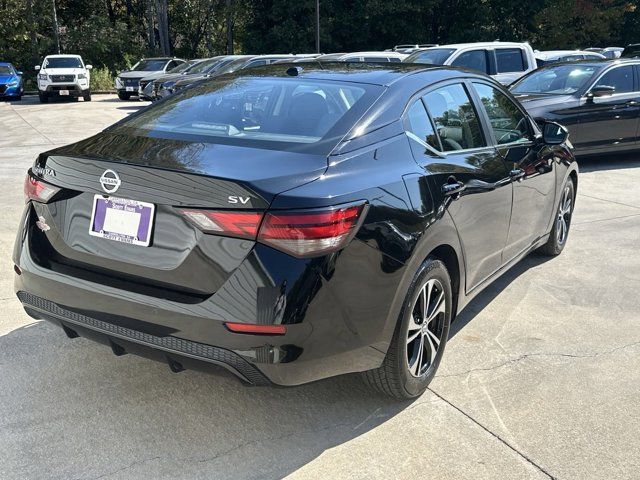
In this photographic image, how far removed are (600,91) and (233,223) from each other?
9137 millimetres

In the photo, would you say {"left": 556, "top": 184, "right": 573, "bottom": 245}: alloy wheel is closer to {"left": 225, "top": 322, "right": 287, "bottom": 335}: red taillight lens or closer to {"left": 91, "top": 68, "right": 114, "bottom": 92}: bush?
{"left": 225, "top": 322, "right": 287, "bottom": 335}: red taillight lens

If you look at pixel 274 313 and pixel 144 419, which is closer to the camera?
pixel 274 313

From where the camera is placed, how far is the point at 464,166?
11.6ft

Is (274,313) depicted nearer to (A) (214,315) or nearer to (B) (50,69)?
(A) (214,315)

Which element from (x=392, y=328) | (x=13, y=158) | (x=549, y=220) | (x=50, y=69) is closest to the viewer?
(x=392, y=328)

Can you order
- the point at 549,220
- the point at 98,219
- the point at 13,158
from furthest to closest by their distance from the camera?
the point at 13,158 → the point at 549,220 → the point at 98,219

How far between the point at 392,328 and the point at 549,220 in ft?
8.72

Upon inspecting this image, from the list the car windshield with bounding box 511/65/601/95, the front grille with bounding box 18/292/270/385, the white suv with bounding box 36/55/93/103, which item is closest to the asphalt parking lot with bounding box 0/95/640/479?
the front grille with bounding box 18/292/270/385

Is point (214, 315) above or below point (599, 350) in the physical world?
above

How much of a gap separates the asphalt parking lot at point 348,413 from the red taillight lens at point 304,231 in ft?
3.09

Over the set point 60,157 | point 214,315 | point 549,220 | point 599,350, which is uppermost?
point 60,157

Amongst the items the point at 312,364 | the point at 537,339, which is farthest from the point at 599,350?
the point at 312,364

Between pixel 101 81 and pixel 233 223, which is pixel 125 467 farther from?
pixel 101 81

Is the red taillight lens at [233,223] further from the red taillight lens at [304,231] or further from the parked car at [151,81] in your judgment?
the parked car at [151,81]
